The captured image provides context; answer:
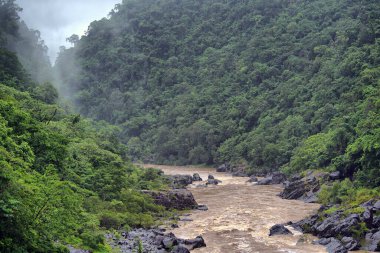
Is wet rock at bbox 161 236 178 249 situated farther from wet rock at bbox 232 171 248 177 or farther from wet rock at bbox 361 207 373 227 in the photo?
wet rock at bbox 232 171 248 177

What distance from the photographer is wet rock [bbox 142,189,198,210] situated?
48772 millimetres

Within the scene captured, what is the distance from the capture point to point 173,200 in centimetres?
4959

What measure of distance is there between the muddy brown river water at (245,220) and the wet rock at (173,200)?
1.82 m

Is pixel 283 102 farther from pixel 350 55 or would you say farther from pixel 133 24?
pixel 133 24

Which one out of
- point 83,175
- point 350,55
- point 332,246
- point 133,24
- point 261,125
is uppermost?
point 133,24

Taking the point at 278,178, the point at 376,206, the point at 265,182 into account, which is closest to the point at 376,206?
the point at 376,206

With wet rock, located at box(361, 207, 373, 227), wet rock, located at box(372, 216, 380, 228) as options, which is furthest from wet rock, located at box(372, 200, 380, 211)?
wet rock, located at box(372, 216, 380, 228)

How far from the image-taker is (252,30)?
143375 millimetres

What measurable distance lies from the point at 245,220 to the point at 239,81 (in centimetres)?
8409

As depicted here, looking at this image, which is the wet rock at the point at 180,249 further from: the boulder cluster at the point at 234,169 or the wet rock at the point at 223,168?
the wet rock at the point at 223,168

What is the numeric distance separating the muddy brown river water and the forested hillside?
860cm

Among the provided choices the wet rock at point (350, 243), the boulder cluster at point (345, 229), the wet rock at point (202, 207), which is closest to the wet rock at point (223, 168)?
the wet rock at point (202, 207)

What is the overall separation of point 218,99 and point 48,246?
336 ft

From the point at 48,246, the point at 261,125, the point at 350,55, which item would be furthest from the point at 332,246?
the point at 261,125
